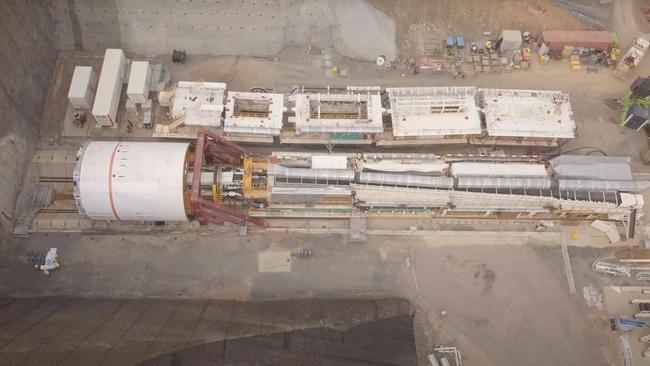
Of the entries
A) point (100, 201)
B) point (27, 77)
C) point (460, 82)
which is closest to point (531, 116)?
point (460, 82)

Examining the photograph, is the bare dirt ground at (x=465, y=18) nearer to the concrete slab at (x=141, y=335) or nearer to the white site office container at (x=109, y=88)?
the white site office container at (x=109, y=88)

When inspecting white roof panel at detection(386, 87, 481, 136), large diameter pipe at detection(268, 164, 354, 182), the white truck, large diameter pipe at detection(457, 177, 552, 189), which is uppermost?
the white truck

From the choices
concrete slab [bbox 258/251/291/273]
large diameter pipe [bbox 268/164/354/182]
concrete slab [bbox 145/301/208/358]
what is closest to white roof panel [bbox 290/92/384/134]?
large diameter pipe [bbox 268/164/354/182]

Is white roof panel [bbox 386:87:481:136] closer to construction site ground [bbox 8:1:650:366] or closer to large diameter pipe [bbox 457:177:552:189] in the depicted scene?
large diameter pipe [bbox 457:177:552:189]

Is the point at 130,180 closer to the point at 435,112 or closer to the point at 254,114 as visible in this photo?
the point at 254,114

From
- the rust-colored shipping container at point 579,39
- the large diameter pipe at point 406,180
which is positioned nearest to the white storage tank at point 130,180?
the large diameter pipe at point 406,180

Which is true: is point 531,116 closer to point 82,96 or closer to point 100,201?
point 100,201

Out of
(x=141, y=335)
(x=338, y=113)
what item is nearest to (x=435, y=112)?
(x=338, y=113)
